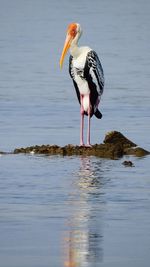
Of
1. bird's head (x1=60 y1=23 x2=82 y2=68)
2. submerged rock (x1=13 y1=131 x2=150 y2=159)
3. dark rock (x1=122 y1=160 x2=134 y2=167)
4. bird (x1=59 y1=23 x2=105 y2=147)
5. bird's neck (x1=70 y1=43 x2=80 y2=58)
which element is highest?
bird's head (x1=60 y1=23 x2=82 y2=68)

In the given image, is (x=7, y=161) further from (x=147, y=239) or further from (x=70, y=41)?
(x=147, y=239)

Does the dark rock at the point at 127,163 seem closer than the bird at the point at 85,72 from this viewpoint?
Yes

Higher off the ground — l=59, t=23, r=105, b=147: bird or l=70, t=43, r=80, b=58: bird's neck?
l=70, t=43, r=80, b=58: bird's neck

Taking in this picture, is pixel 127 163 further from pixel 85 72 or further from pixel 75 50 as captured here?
pixel 75 50

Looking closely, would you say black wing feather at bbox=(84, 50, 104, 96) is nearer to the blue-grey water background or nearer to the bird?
the bird

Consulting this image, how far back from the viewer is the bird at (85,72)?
1694cm

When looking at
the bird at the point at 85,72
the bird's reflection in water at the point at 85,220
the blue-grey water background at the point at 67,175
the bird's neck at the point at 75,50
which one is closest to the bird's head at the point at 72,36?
the bird at the point at 85,72

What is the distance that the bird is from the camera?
16.9 m

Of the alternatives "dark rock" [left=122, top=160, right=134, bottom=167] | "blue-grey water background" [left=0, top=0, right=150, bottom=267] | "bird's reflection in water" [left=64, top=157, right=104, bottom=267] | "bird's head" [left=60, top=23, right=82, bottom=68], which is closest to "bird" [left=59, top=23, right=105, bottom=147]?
"bird's head" [left=60, top=23, right=82, bottom=68]

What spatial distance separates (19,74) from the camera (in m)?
27.1

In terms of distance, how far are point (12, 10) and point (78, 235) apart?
163 ft

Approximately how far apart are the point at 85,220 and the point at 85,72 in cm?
600

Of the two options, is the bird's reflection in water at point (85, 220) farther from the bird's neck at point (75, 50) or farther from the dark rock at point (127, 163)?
the bird's neck at point (75, 50)

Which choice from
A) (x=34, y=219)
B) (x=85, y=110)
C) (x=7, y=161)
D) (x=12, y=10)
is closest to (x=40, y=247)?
(x=34, y=219)
